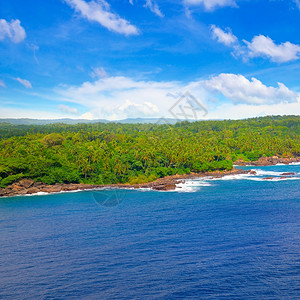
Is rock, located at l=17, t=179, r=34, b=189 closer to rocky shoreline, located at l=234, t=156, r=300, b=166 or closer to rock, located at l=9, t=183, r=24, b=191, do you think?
rock, located at l=9, t=183, r=24, b=191

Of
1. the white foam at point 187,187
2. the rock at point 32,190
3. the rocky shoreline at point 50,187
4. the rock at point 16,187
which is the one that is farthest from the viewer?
the rock at point 16,187

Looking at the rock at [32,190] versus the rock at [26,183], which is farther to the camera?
the rock at [26,183]

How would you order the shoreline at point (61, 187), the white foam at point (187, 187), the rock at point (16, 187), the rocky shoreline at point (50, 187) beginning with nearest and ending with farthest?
the white foam at point (187, 187)
the rocky shoreline at point (50, 187)
the shoreline at point (61, 187)
the rock at point (16, 187)

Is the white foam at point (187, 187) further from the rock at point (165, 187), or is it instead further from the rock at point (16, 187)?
the rock at point (16, 187)

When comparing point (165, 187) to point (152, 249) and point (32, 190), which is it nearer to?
point (32, 190)

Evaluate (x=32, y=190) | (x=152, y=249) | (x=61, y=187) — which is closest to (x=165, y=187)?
(x=61, y=187)

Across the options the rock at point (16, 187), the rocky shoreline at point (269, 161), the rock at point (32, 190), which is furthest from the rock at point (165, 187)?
the rocky shoreline at point (269, 161)

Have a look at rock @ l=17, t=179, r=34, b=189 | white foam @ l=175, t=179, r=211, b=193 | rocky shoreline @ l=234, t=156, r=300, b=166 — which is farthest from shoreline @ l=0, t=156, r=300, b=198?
rocky shoreline @ l=234, t=156, r=300, b=166

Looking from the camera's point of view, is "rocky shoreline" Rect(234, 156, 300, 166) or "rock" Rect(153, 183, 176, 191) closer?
"rock" Rect(153, 183, 176, 191)
